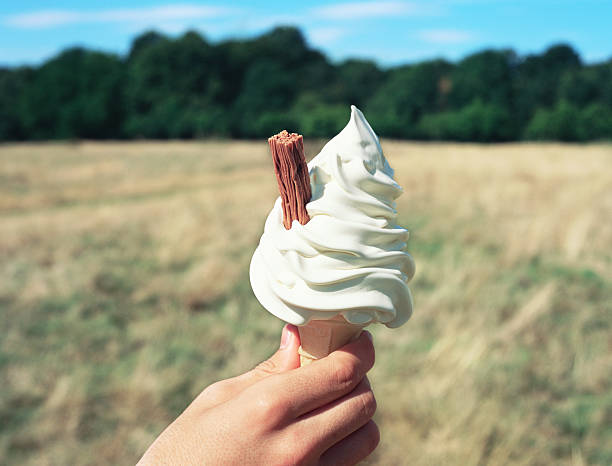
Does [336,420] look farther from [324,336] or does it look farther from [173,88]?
[173,88]

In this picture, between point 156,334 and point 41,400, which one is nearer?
point 41,400

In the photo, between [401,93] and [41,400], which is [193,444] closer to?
[41,400]

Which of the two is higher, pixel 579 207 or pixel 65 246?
pixel 579 207

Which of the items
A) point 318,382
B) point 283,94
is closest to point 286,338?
point 318,382

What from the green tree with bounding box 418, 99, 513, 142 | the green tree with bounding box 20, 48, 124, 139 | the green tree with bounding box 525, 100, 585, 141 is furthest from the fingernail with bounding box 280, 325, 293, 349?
the green tree with bounding box 20, 48, 124, 139

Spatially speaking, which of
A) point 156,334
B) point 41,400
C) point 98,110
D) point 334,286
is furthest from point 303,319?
point 98,110

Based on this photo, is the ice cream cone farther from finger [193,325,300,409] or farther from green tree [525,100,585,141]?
green tree [525,100,585,141]
